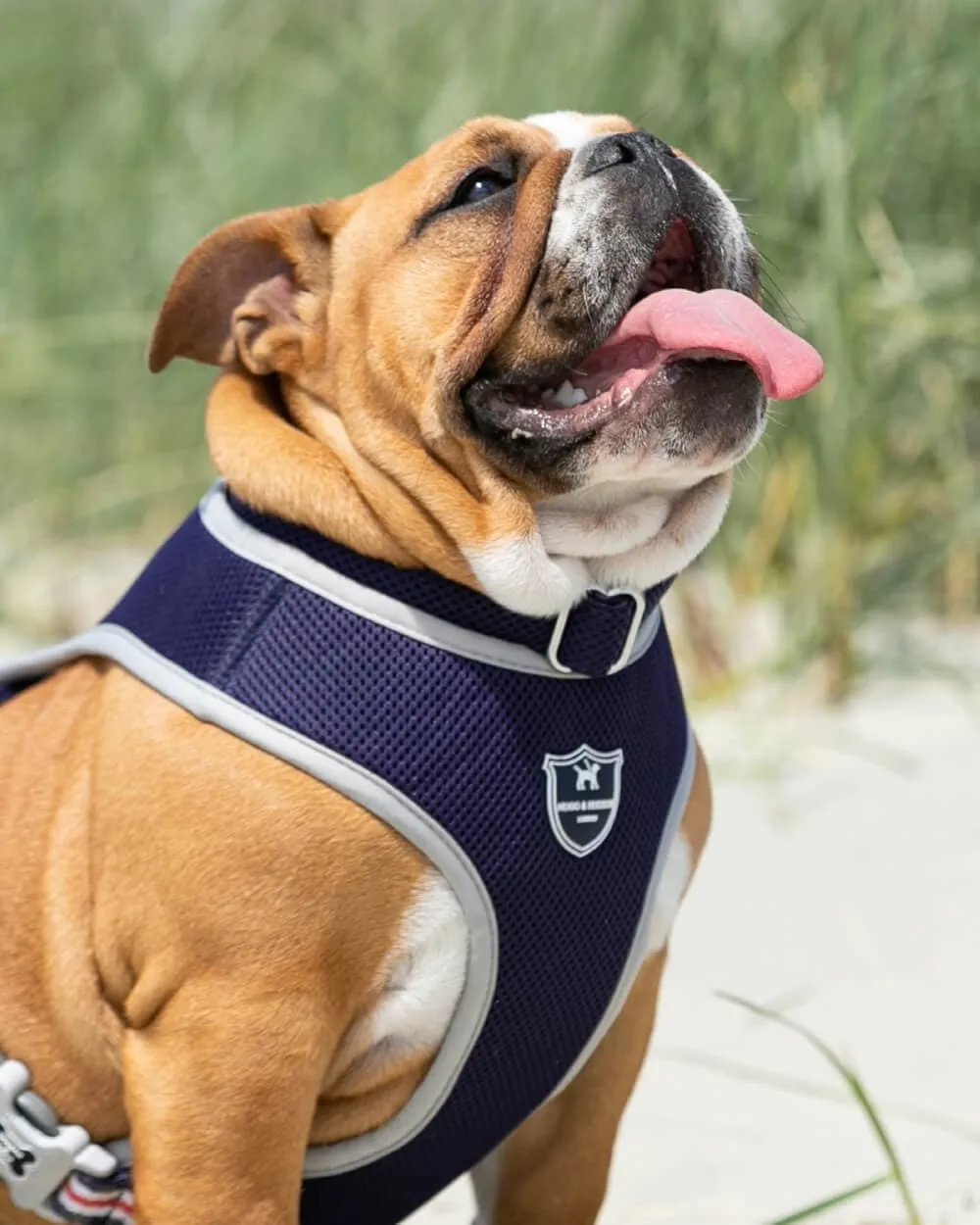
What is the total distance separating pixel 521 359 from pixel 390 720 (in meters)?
0.52

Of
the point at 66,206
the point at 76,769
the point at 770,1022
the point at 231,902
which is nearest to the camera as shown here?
the point at 231,902

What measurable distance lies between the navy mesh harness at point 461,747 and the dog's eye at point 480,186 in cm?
54

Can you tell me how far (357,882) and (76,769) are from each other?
0.46 meters

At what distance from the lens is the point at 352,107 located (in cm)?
618

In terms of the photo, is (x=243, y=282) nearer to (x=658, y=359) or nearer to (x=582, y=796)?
(x=658, y=359)

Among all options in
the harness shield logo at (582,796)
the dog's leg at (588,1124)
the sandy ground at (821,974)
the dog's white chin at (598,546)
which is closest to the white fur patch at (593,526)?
the dog's white chin at (598,546)

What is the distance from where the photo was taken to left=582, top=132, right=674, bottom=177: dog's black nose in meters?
2.58

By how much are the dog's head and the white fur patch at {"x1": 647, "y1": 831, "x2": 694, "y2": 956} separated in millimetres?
377

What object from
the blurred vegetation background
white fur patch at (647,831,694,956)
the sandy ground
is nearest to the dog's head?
white fur patch at (647,831,694,956)

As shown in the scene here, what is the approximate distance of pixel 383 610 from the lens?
93.8 inches

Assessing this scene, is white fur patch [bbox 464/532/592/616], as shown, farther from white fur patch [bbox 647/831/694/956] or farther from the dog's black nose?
the dog's black nose

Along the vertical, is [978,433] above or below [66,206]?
below

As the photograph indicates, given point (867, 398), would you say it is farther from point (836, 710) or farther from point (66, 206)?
point (66, 206)

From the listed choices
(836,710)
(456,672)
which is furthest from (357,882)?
(836,710)
